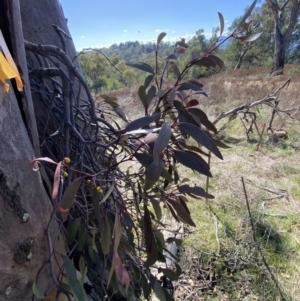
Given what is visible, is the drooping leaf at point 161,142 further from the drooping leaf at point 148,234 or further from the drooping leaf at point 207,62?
the drooping leaf at point 207,62

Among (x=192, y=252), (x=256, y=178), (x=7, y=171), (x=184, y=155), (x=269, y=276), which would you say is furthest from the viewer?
(x=256, y=178)

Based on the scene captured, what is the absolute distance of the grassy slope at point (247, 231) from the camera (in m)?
1.56

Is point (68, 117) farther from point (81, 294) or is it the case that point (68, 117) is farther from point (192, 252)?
point (192, 252)

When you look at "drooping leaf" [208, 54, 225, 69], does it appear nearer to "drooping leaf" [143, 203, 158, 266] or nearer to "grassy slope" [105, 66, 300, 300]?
"drooping leaf" [143, 203, 158, 266]

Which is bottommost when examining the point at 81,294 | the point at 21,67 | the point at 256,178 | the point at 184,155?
the point at 256,178

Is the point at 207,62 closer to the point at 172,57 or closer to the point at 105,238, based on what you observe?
the point at 172,57

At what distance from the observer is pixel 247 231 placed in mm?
2002

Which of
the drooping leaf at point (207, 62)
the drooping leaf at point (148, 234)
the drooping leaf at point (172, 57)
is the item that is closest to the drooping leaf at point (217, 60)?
the drooping leaf at point (207, 62)

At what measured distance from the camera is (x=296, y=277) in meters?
1.64

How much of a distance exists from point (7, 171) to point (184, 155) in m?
0.29

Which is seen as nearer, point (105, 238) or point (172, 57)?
point (105, 238)

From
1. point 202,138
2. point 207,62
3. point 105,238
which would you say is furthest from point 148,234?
point 207,62

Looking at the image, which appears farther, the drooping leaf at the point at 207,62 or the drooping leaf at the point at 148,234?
the drooping leaf at the point at 207,62

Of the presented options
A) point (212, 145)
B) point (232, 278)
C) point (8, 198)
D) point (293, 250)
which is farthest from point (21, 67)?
point (293, 250)
